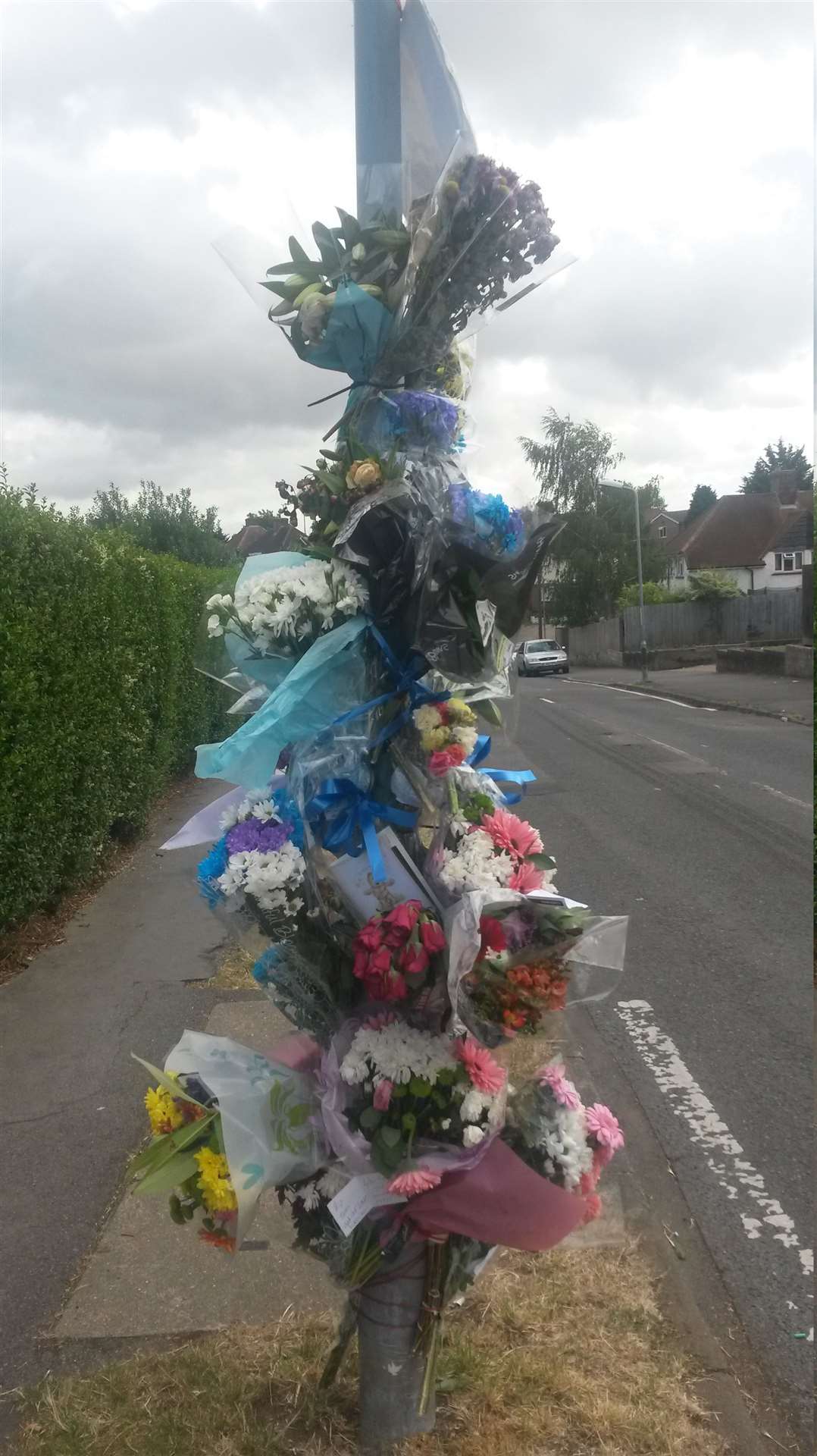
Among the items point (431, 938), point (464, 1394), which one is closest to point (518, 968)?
point (431, 938)

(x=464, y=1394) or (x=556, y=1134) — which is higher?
(x=556, y=1134)

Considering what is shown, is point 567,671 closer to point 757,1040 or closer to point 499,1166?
point 757,1040

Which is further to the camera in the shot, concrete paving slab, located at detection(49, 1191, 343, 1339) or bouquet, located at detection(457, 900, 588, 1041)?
concrete paving slab, located at detection(49, 1191, 343, 1339)

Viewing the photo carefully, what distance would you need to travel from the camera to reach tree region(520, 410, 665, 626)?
37062 mm

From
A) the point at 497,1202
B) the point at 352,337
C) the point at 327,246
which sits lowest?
the point at 497,1202

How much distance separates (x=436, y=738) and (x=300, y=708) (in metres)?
0.30

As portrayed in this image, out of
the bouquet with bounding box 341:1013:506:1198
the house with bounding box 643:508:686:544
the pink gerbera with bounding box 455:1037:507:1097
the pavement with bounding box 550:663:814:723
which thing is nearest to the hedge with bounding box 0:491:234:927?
the bouquet with bounding box 341:1013:506:1198

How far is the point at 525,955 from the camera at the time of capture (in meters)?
2.22

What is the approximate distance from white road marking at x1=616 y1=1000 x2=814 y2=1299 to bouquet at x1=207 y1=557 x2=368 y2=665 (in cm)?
254

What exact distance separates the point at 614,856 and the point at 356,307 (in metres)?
7.15

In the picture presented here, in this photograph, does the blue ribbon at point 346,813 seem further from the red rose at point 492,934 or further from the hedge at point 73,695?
the hedge at point 73,695

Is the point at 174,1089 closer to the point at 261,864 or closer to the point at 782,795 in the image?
the point at 261,864

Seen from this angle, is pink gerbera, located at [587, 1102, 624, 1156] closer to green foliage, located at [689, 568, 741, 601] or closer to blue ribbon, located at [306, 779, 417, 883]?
blue ribbon, located at [306, 779, 417, 883]

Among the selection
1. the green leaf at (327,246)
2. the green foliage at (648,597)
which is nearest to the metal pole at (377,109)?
the green leaf at (327,246)
